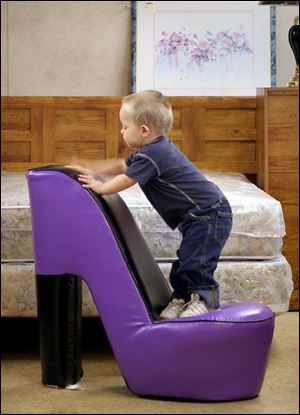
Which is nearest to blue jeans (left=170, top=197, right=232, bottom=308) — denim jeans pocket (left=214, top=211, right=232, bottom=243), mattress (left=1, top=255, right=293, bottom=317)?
denim jeans pocket (left=214, top=211, right=232, bottom=243)

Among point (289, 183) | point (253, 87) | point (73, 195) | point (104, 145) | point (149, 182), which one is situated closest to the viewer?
point (73, 195)

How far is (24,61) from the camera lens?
11.9 ft

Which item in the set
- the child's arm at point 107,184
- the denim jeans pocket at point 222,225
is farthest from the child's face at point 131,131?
the denim jeans pocket at point 222,225

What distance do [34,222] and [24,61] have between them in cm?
198

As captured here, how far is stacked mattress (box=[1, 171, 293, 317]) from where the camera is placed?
212 centimetres

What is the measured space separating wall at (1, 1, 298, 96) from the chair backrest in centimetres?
185

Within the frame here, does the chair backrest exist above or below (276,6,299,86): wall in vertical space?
below

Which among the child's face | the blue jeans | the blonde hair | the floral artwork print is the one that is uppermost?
the floral artwork print

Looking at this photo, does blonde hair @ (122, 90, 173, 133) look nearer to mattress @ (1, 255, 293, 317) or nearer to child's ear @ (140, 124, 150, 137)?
child's ear @ (140, 124, 150, 137)

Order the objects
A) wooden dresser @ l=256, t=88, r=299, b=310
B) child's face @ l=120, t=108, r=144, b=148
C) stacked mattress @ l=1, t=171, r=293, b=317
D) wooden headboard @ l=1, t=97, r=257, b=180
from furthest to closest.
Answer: wooden headboard @ l=1, t=97, r=257, b=180, wooden dresser @ l=256, t=88, r=299, b=310, stacked mattress @ l=1, t=171, r=293, b=317, child's face @ l=120, t=108, r=144, b=148

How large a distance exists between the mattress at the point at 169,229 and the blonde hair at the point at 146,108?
42cm

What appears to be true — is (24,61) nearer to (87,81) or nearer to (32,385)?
(87,81)

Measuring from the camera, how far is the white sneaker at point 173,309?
1770 mm

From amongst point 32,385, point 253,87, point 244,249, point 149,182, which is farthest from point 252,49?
point 32,385
